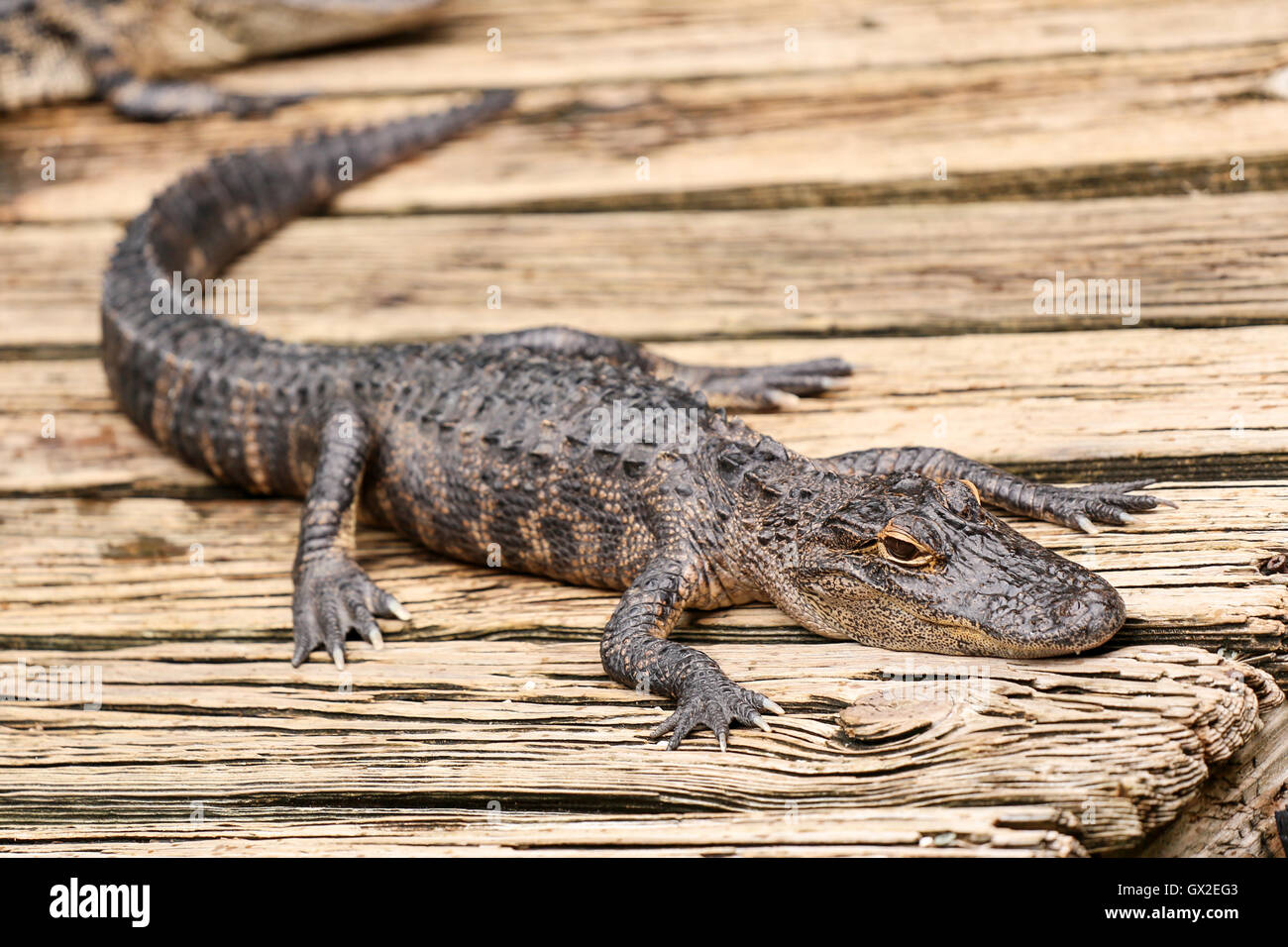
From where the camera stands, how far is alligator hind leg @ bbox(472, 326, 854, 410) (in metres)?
3.57

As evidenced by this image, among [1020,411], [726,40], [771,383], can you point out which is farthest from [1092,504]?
[726,40]

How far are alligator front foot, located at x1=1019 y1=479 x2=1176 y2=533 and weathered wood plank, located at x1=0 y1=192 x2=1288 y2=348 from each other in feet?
3.03

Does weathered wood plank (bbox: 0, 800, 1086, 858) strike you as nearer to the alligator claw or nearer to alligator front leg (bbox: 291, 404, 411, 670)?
alligator front leg (bbox: 291, 404, 411, 670)

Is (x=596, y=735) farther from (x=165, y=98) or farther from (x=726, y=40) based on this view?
(x=165, y=98)

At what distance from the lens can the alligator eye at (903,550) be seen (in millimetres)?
2498

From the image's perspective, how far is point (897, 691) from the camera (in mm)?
2393

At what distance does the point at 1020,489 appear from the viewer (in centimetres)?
289

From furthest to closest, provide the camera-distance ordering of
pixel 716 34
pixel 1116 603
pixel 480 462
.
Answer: pixel 716 34 → pixel 480 462 → pixel 1116 603

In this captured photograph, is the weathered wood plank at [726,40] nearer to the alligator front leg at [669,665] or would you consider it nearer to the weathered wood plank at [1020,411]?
the weathered wood plank at [1020,411]

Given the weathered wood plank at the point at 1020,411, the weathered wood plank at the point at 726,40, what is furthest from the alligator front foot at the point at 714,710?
the weathered wood plank at the point at 726,40

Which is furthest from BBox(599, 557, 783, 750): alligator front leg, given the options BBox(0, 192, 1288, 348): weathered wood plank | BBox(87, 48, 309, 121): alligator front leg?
BBox(87, 48, 309, 121): alligator front leg

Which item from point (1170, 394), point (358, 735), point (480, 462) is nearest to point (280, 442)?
point (480, 462)

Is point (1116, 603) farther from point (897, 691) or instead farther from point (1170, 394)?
point (1170, 394)

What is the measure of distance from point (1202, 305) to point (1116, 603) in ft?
5.37
